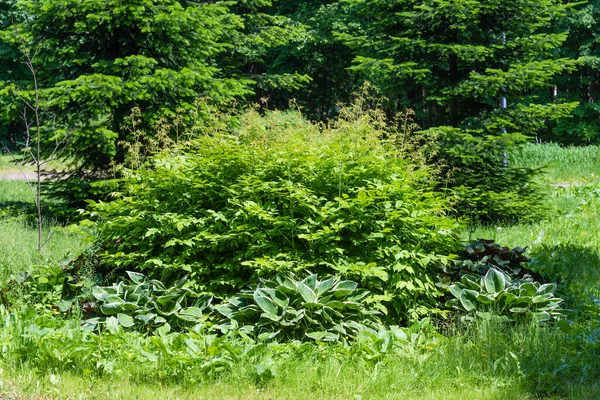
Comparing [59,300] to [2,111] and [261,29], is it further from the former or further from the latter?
[261,29]

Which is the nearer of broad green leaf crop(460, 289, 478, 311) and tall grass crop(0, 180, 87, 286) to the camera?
broad green leaf crop(460, 289, 478, 311)

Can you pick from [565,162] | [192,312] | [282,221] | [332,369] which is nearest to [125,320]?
[192,312]

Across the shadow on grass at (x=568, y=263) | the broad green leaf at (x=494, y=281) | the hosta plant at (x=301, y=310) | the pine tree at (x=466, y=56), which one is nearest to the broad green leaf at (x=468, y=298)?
the broad green leaf at (x=494, y=281)

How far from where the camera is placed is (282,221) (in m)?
5.20

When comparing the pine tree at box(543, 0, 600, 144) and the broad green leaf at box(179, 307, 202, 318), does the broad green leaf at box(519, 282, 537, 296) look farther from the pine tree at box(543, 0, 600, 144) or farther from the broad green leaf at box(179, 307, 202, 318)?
the pine tree at box(543, 0, 600, 144)

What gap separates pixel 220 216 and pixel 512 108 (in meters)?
6.18

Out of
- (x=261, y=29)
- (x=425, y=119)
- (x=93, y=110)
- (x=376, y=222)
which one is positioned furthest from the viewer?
(x=261, y=29)

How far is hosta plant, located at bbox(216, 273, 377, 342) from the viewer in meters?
4.70

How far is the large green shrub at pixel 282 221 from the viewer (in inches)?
205

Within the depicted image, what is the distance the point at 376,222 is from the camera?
531cm

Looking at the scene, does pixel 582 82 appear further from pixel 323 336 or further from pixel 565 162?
pixel 323 336

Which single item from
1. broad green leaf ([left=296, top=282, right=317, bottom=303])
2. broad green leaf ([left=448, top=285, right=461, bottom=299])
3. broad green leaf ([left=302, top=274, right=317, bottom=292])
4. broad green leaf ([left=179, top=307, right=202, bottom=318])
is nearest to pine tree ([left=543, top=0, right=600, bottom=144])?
broad green leaf ([left=448, top=285, right=461, bottom=299])

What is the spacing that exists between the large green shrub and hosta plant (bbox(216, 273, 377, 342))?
0.21 m

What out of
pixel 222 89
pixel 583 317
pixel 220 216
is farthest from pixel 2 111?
pixel 583 317
